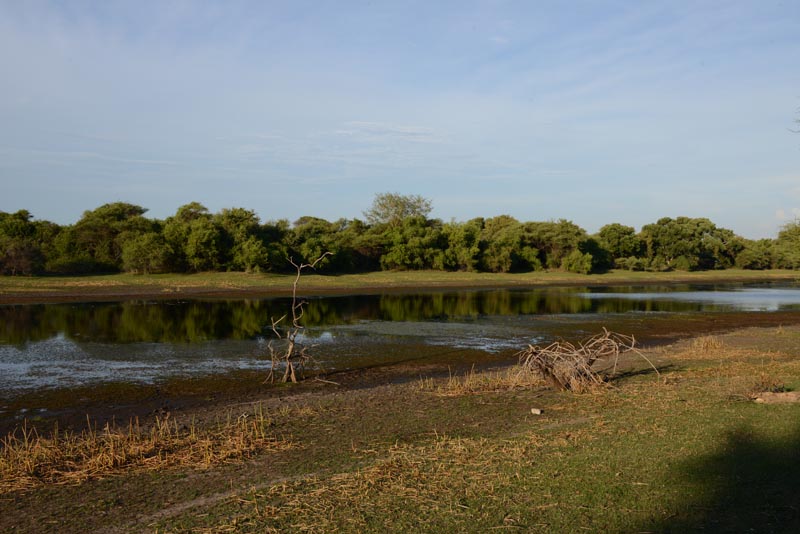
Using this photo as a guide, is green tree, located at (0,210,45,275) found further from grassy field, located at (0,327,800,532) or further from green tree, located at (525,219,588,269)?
green tree, located at (525,219,588,269)

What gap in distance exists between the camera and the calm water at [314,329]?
21000 mm

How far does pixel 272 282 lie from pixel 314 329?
1321 inches

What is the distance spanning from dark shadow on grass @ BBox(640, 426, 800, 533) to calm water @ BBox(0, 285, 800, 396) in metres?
13.9

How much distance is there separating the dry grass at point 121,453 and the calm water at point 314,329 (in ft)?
26.2

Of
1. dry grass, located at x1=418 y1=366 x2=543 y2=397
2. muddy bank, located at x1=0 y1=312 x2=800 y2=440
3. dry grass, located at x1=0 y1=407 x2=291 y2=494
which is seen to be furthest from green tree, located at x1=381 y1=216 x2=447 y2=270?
dry grass, located at x1=0 y1=407 x2=291 y2=494

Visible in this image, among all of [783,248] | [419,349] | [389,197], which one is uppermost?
[389,197]

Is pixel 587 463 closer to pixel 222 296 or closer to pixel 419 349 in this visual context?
pixel 419 349

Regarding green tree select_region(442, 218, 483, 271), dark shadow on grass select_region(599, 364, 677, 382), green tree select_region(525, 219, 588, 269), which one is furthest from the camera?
green tree select_region(525, 219, 588, 269)

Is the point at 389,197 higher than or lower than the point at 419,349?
higher

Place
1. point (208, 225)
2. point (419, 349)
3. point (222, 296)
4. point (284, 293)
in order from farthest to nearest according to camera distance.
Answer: point (208, 225), point (284, 293), point (222, 296), point (419, 349)

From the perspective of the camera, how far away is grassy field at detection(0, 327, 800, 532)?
671 centimetres

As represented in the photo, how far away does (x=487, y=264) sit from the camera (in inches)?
3499

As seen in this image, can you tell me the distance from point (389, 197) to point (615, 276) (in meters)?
55.7

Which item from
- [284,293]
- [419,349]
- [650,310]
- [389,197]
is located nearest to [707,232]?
[389,197]
